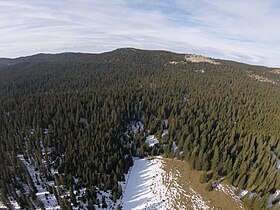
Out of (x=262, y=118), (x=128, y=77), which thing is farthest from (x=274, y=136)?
(x=128, y=77)

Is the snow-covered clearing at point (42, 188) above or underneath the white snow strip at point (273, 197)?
underneath

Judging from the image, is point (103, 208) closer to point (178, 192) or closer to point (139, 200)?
point (139, 200)

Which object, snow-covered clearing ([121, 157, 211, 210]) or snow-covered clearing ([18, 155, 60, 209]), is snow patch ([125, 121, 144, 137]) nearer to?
snow-covered clearing ([121, 157, 211, 210])

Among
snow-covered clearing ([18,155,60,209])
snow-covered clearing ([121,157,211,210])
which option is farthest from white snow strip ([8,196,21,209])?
snow-covered clearing ([121,157,211,210])

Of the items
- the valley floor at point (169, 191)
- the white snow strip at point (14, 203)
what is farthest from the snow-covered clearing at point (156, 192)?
the white snow strip at point (14, 203)

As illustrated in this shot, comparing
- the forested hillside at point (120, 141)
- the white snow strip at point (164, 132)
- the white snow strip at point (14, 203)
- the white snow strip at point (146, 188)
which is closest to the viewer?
the white snow strip at point (14, 203)

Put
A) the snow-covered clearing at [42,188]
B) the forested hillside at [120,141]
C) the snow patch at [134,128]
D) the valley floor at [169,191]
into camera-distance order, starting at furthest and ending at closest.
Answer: the snow patch at [134,128]
the forested hillside at [120,141]
the valley floor at [169,191]
the snow-covered clearing at [42,188]

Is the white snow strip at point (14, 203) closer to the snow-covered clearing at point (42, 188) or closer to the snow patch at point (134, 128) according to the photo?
the snow-covered clearing at point (42, 188)

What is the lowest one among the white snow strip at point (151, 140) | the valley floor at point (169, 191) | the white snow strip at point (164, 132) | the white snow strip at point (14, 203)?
the white snow strip at point (14, 203)

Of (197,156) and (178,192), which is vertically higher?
(197,156)

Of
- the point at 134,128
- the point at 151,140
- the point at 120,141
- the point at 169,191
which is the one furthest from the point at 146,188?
the point at 134,128
